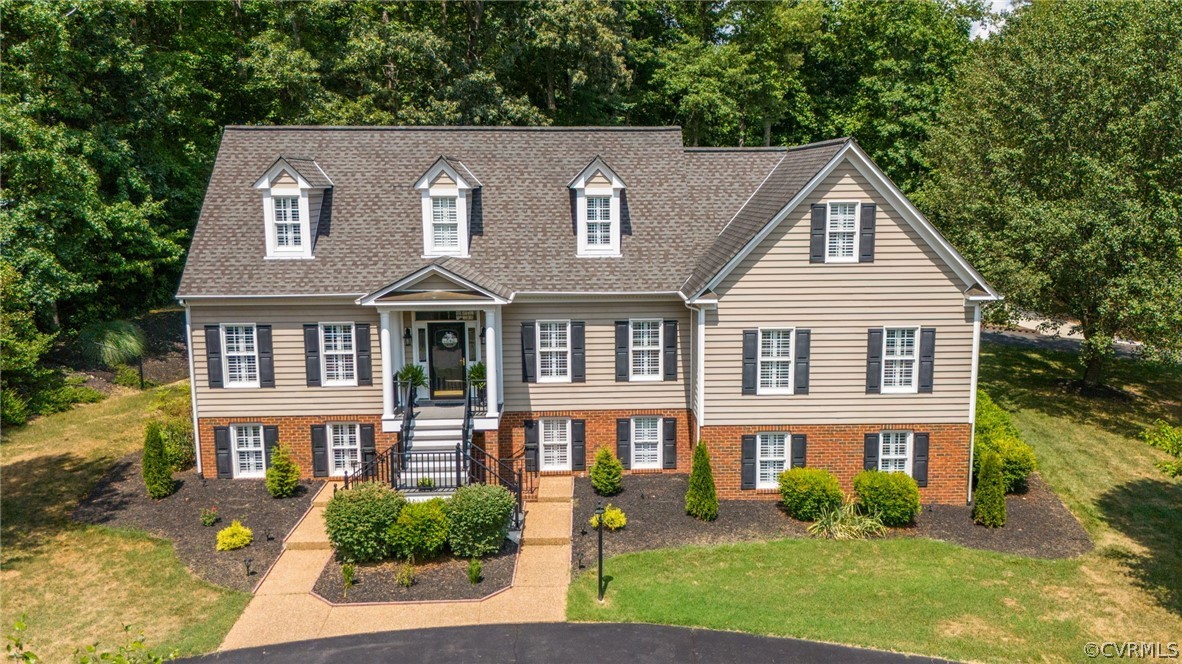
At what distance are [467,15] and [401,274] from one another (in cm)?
2234

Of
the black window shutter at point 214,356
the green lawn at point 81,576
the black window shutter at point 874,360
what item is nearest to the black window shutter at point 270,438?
the black window shutter at point 214,356

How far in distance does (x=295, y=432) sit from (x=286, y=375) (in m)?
1.61

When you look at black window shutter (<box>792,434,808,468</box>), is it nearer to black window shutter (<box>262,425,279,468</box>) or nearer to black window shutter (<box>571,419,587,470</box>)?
black window shutter (<box>571,419,587,470</box>)

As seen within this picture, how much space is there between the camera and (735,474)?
20.7m

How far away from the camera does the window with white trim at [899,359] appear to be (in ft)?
66.6

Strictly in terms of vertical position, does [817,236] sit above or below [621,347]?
above

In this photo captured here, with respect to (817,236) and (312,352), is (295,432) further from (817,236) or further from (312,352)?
(817,236)

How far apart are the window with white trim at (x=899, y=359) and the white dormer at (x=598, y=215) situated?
7535 millimetres

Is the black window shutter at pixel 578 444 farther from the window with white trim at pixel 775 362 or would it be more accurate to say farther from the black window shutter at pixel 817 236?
the black window shutter at pixel 817 236

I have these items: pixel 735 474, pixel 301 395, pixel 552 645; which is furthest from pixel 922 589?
pixel 301 395

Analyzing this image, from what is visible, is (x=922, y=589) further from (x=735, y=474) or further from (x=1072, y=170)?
(x=1072, y=170)

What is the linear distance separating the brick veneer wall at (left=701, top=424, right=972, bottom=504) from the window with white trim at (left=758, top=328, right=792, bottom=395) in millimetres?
1059

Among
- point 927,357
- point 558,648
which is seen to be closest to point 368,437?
point 558,648

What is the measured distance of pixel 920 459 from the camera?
20625 mm
